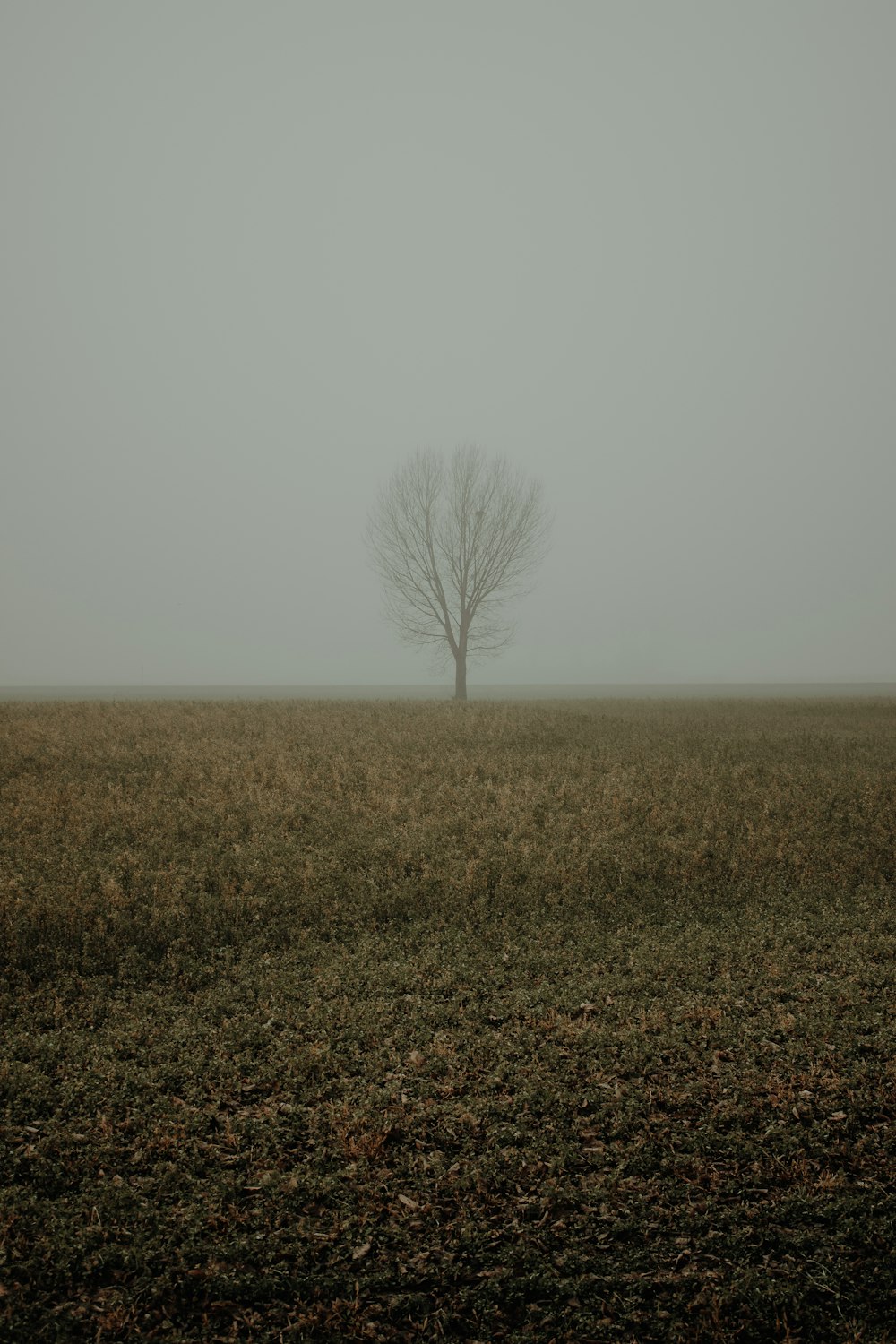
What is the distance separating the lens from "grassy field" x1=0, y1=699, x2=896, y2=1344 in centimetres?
456

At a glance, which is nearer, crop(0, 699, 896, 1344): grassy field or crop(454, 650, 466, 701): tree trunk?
crop(0, 699, 896, 1344): grassy field

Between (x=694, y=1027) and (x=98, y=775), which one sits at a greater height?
(x=98, y=775)

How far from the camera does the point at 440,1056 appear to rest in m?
6.98

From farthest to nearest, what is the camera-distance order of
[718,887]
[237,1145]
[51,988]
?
[718,887] → [51,988] → [237,1145]

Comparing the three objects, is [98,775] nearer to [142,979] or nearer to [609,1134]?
[142,979]

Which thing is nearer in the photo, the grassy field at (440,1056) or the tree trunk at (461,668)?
the grassy field at (440,1056)

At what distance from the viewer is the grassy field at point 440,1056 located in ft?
15.0

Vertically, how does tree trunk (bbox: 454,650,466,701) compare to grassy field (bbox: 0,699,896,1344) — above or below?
above

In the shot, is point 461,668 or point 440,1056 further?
point 461,668

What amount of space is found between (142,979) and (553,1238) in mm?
5788

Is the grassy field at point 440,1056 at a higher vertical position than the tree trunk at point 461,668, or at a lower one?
lower

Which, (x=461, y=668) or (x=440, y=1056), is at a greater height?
(x=461, y=668)

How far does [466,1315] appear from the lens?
4391 millimetres

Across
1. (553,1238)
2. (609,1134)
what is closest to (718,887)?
(609,1134)
